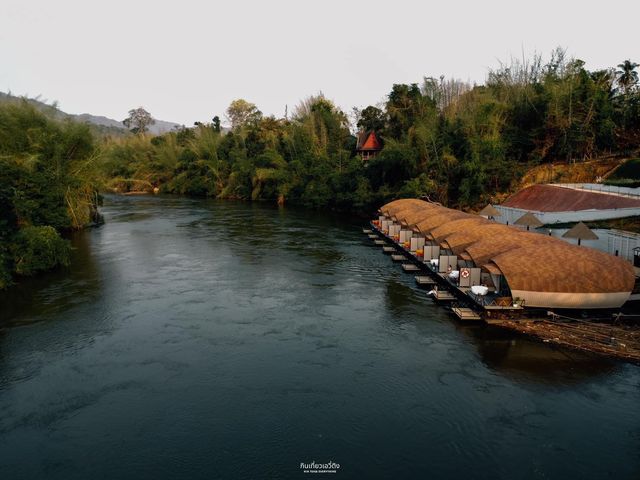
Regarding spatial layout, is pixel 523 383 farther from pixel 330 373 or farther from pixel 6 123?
pixel 6 123

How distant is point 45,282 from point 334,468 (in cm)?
2426

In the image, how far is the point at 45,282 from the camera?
2997 cm

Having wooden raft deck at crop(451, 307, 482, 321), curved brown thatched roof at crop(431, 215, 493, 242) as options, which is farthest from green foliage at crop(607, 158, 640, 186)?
wooden raft deck at crop(451, 307, 482, 321)

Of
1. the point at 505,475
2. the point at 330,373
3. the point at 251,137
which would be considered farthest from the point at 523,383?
the point at 251,137

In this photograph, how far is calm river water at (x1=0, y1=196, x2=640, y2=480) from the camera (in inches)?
524

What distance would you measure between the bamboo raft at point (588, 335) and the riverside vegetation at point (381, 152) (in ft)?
91.4

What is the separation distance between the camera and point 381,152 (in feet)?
206

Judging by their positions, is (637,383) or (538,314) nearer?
(637,383)

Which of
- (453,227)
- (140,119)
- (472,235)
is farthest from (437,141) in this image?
(140,119)

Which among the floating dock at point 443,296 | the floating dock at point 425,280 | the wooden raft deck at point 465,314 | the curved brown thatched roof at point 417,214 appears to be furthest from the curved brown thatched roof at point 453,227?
the wooden raft deck at point 465,314

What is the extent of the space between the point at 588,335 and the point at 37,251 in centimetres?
3123

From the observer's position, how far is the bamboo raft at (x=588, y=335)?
19.2 metres

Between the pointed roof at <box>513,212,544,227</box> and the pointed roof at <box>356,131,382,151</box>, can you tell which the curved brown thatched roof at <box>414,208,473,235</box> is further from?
the pointed roof at <box>356,131,382,151</box>

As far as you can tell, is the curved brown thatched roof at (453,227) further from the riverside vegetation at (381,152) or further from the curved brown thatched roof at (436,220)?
the riverside vegetation at (381,152)
